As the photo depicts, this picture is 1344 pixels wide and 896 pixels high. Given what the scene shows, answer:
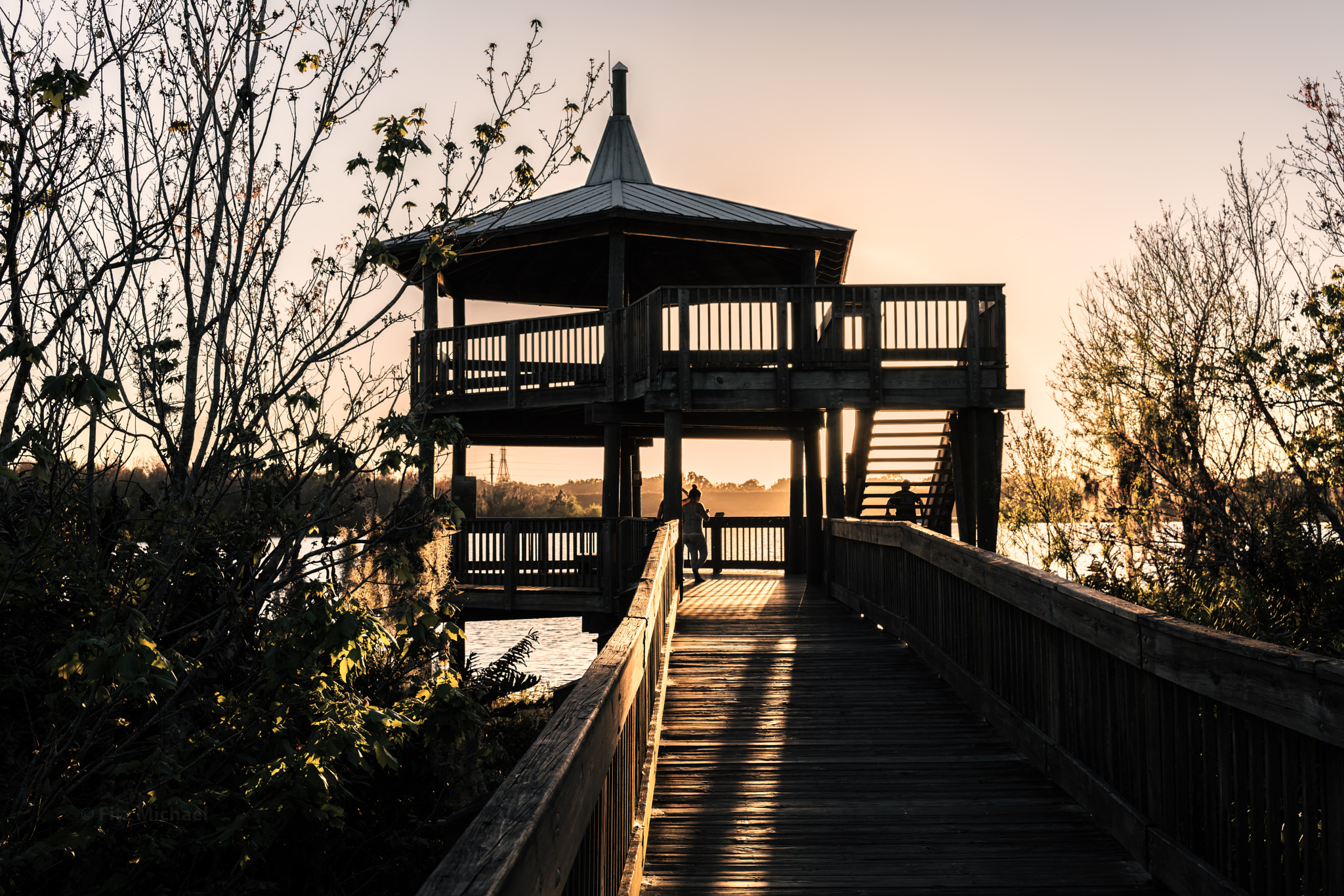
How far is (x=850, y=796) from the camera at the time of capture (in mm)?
5137

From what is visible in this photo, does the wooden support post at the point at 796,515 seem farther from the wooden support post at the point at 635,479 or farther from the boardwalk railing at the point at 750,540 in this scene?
the wooden support post at the point at 635,479

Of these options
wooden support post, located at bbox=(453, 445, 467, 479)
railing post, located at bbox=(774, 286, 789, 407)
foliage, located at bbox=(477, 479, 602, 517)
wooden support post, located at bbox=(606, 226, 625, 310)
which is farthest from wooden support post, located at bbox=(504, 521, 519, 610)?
foliage, located at bbox=(477, 479, 602, 517)

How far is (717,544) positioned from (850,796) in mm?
14082

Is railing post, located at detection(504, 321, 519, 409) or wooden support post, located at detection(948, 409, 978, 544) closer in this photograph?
wooden support post, located at detection(948, 409, 978, 544)

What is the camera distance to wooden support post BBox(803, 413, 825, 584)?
15281 mm

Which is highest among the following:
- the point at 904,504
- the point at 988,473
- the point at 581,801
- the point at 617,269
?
the point at 617,269

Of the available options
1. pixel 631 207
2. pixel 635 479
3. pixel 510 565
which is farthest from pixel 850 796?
pixel 635 479

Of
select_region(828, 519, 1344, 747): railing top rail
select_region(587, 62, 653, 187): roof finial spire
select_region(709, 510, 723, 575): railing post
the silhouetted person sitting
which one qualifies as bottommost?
select_region(709, 510, 723, 575): railing post

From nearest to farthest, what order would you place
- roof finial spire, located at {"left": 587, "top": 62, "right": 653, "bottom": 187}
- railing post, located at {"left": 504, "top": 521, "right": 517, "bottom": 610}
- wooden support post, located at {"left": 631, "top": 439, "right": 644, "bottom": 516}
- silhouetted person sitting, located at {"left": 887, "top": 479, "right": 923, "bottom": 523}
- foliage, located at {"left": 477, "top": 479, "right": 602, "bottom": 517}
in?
silhouetted person sitting, located at {"left": 887, "top": 479, "right": 923, "bottom": 523}, railing post, located at {"left": 504, "top": 521, "right": 517, "bottom": 610}, roof finial spire, located at {"left": 587, "top": 62, "right": 653, "bottom": 187}, wooden support post, located at {"left": 631, "top": 439, "right": 644, "bottom": 516}, foliage, located at {"left": 477, "top": 479, "right": 602, "bottom": 517}

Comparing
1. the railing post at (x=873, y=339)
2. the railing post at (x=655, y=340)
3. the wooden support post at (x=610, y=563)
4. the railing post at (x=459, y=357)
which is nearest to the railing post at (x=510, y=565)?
the wooden support post at (x=610, y=563)

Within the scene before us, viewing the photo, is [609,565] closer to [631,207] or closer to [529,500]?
[631,207]

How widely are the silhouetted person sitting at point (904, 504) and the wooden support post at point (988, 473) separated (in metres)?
1.43

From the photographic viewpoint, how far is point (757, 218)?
1767cm

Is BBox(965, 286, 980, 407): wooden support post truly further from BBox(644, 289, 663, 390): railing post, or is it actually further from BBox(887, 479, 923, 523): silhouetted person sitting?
BBox(644, 289, 663, 390): railing post
